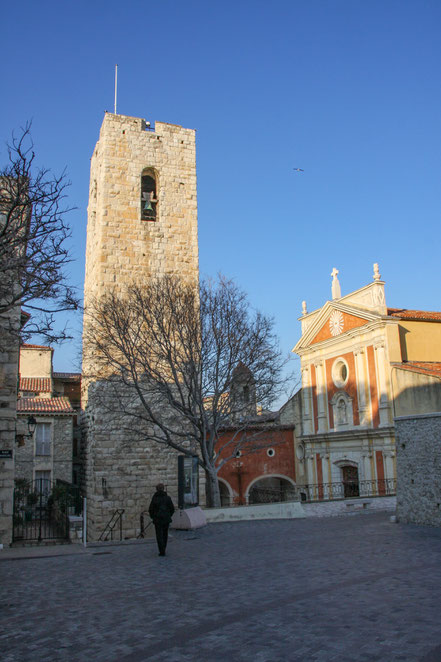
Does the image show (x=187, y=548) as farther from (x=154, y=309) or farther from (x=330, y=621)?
(x=154, y=309)

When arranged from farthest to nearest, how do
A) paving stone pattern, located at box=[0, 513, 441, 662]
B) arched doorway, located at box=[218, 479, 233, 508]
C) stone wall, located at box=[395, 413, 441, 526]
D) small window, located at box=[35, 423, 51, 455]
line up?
arched doorway, located at box=[218, 479, 233, 508]
small window, located at box=[35, 423, 51, 455]
stone wall, located at box=[395, 413, 441, 526]
paving stone pattern, located at box=[0, 513, 441, 662]

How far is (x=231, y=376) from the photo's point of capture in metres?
17.1

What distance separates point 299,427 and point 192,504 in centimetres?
2039

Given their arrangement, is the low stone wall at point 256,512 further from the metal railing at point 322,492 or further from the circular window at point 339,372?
the circular window at point 339,372

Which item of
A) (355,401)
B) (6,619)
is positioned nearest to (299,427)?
(355,401)

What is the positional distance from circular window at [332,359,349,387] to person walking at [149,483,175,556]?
2205cm

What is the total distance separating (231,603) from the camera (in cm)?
549

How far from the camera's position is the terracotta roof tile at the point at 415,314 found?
28231 mm

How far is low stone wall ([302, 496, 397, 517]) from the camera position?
52.6 ft

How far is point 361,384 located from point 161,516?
20.7 metres

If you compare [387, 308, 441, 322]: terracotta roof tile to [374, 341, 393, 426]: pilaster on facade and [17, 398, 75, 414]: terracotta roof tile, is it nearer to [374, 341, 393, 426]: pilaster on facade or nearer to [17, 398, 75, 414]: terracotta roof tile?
[374, 341, 393, 426]: pilaster on facade

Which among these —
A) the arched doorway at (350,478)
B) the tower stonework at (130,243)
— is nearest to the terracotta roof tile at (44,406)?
the tower stonework at (130,243)

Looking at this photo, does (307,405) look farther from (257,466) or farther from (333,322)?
(333,322)

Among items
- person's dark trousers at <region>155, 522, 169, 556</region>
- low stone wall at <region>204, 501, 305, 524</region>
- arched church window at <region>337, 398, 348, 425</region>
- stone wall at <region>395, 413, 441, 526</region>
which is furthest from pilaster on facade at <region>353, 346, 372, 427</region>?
person's dark trousers at <region>155, 522, 169, 556</region>
